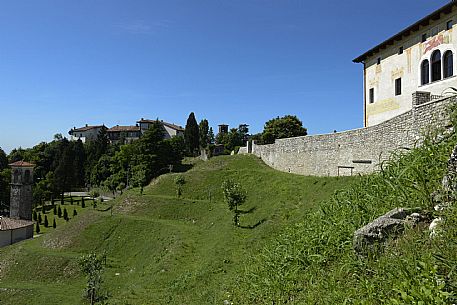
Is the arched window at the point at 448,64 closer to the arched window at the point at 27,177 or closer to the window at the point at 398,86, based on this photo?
the window at the point at 398,86

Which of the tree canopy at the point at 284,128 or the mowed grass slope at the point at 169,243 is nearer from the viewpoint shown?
the mowed grass slope at the point at 169,243

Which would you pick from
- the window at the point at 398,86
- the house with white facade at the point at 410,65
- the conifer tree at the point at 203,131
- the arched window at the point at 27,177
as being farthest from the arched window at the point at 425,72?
the conifer tree at the point at 203,131

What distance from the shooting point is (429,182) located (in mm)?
6484

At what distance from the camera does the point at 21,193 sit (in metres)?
45.2

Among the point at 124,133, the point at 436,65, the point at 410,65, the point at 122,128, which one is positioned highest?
the point at 122,128

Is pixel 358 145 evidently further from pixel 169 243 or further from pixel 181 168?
pixel 181 168

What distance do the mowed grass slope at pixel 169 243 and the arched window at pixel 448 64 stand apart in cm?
761

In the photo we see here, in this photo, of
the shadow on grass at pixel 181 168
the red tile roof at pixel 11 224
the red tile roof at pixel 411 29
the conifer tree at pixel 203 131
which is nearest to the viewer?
the red tile roof at pixel 411 29

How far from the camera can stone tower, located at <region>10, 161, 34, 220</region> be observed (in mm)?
44875

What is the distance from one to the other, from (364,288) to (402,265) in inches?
24.5

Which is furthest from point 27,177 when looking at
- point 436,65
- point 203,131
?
point 436,65

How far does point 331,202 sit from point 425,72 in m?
13.0

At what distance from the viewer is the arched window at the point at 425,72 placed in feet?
64.7

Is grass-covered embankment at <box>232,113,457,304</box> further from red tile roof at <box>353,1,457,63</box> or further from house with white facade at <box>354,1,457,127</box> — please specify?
red tile roof at <box>353,1,457,63</box>
